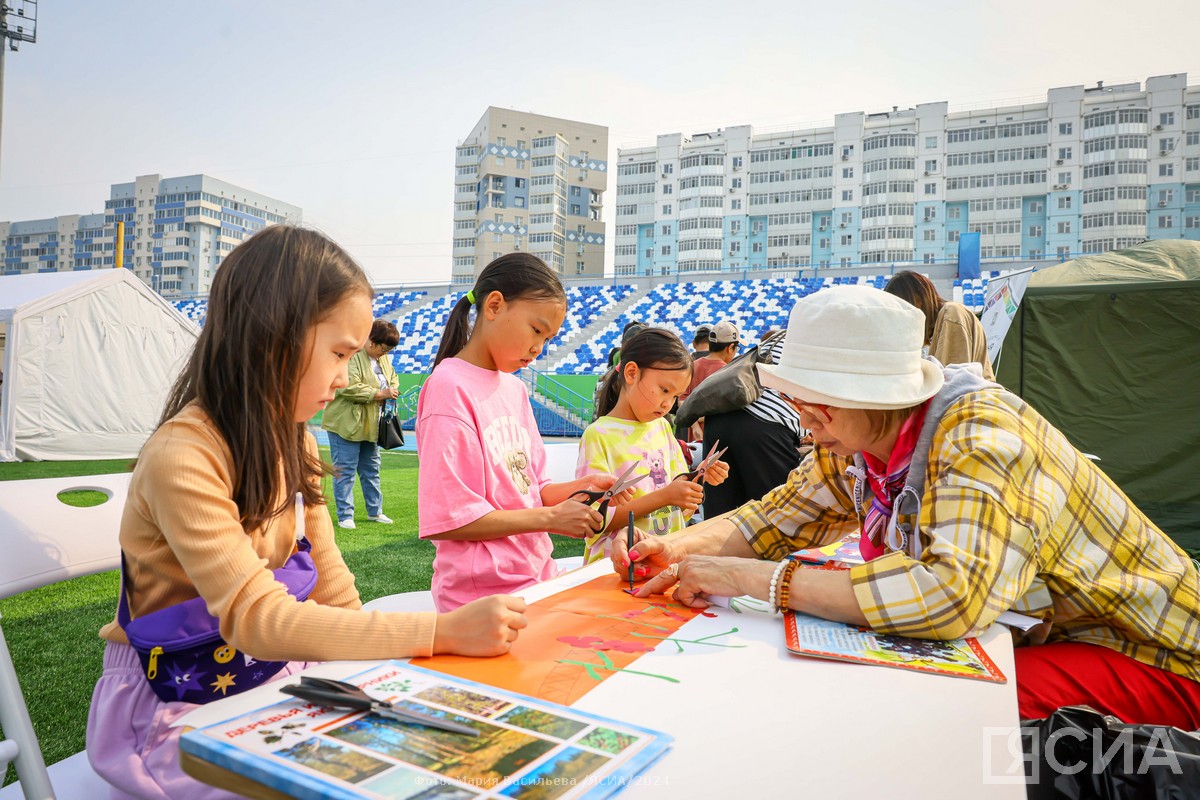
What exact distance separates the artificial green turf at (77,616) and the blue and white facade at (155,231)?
6954 centimetres

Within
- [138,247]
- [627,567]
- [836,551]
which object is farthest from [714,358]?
[138,247]

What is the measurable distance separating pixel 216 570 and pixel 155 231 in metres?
83.4

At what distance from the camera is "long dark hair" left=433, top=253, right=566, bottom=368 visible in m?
2.00

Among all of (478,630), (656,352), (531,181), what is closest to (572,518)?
(478,630)

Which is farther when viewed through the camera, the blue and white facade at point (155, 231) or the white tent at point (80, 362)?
the blue and white facade at point (155, 231)

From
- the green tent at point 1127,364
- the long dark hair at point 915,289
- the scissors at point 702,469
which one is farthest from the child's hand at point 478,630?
the green tent at point 1127,364

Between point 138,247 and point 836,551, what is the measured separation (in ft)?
279

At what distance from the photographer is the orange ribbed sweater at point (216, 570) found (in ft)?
3.27

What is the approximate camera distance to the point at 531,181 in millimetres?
51406

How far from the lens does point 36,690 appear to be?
2.58m

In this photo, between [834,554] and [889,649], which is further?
[834,554]

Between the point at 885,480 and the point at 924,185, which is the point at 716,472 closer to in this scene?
the point at 885,480

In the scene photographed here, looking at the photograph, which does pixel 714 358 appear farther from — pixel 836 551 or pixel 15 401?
pixel 15 401

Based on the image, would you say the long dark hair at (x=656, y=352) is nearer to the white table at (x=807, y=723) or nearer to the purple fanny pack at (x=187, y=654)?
the white table at (x=807, y=723)
